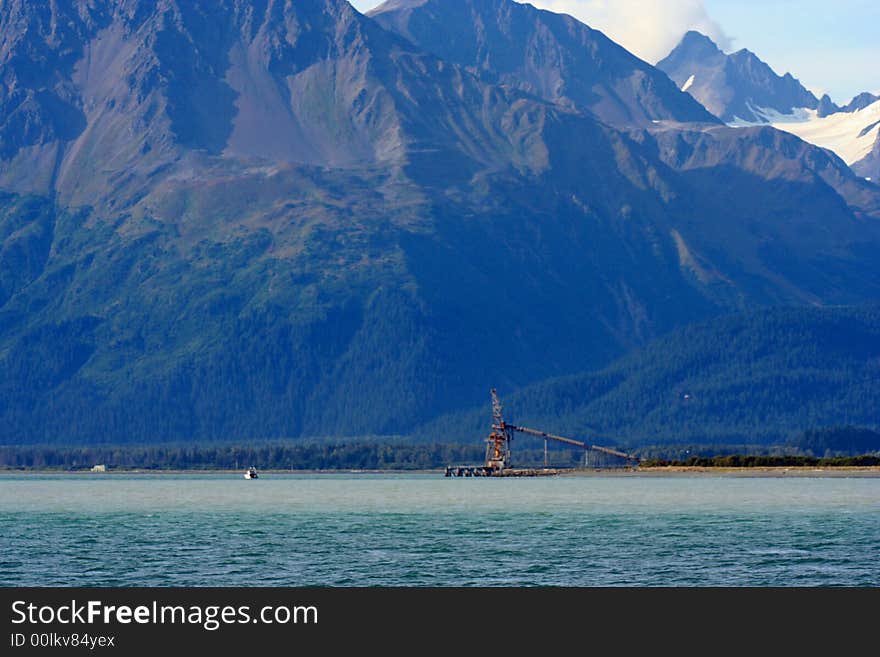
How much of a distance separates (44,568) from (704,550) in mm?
47911

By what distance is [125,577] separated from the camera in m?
127

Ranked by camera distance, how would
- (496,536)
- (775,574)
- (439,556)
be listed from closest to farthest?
(775,574) → (439,556) → (496,536)

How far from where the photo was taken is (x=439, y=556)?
14212 centimetres

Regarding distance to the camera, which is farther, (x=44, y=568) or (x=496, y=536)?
(x=496, y=536)

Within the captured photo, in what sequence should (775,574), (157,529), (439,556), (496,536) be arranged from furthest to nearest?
(157,529)
(496,536)
(439,556)
(775,574)
